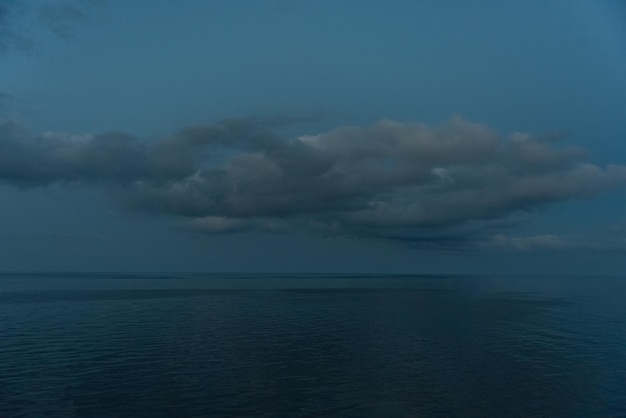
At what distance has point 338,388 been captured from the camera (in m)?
39.8

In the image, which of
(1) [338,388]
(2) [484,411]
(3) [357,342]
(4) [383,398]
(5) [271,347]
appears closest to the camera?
(2) [484,411]

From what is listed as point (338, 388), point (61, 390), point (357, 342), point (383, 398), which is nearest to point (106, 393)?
point (61, 390)

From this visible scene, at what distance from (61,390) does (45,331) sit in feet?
109

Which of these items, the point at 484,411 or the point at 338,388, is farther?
the point at 338,388

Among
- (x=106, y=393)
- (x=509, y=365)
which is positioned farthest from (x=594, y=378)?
(x=106, y=393)

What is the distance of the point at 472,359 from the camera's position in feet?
170

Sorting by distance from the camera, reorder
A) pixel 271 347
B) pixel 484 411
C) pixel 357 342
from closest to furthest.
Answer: pixel 484 411 → pixel 271 347 → pixel 357 342

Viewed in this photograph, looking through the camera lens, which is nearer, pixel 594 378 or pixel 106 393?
pixel 106 393

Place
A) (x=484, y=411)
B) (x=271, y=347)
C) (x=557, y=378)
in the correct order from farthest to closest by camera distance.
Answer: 1. (x=271, y=347)
2. (x=557, y=378)
3. (x=484, y=411)

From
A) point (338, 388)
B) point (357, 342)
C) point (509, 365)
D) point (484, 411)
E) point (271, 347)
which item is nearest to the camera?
point (484, 411)

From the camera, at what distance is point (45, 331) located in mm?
67688

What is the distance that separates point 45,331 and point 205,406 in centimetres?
4170

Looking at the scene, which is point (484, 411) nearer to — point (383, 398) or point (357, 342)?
point (383, 398)

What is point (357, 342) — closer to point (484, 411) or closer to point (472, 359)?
point (472, 359)
